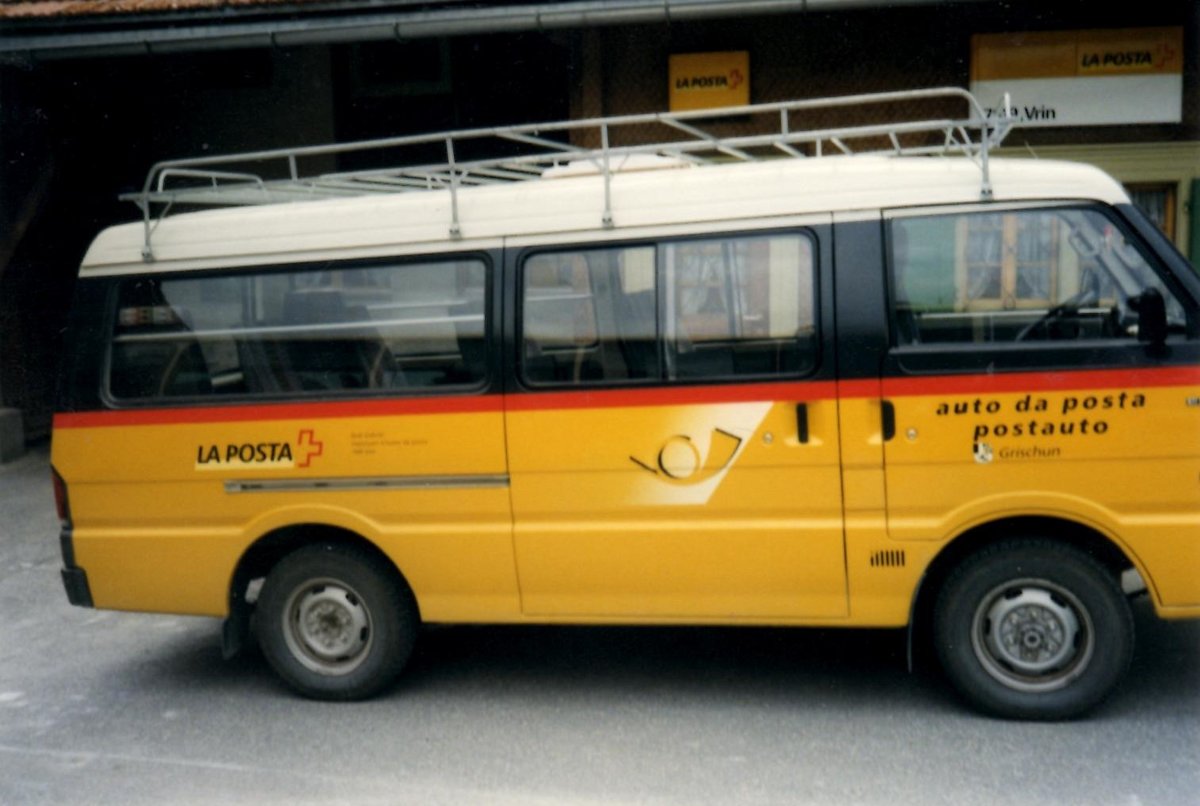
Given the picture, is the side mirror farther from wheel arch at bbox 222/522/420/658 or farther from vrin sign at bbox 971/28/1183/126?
vrin sign at bbox 971/28/1183/126

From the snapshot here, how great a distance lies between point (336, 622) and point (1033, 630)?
126 inches

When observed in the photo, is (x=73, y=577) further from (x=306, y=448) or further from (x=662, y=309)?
(x=662, y=309)

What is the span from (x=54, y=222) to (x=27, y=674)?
7.39m

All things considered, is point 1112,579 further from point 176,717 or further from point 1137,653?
point 176,717

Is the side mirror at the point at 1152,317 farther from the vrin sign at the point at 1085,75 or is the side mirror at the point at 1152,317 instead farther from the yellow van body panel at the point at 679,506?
the vrin sign at the point at 1085,75

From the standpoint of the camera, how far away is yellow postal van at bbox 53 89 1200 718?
507 cm

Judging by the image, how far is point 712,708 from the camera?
5617 millimetres

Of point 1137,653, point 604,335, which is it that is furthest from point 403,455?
point 1137,653

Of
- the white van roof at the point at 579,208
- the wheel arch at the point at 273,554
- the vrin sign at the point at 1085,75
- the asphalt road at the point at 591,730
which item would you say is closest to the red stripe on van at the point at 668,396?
the wheel arch at the point at 273,554

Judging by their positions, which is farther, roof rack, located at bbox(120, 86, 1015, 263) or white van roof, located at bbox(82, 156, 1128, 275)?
roof rack, located at bbox(120, 86, 1015, 263)

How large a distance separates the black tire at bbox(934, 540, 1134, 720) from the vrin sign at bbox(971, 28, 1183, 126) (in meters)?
5.75

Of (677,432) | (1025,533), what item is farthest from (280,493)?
(1025,533)

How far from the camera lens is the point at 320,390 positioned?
581cm

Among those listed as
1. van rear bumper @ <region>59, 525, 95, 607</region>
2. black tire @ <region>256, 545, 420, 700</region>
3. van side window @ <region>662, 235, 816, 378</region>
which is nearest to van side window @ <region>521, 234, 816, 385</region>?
van side window @ <region>662, 235, 816, 378</region>
